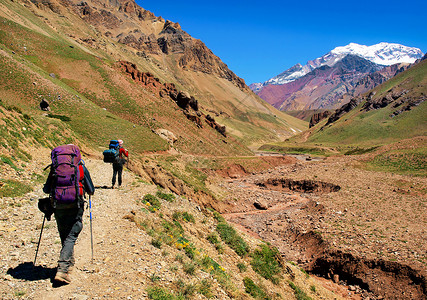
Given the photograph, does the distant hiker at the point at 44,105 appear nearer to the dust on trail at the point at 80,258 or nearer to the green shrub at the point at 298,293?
the dust on trail at the point at 80,258

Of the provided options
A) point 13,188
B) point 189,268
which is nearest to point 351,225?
point 189,268

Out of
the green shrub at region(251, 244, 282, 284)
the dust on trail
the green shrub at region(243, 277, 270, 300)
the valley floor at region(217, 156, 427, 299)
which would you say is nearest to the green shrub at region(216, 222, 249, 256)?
the green shrub at region(251, 244, 282, 284)

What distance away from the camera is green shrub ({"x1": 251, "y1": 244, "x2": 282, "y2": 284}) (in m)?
12.6

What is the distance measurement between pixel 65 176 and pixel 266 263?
11.4 metres

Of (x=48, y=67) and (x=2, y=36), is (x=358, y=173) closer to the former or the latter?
(x=48, y=67)

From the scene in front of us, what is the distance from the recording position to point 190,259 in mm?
8953

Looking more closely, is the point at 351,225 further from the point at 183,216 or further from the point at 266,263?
the point at 183,216

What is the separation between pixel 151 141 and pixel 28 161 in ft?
92.9

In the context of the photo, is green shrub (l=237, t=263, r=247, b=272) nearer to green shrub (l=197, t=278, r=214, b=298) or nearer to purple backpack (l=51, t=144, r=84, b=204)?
green shrub (l=197, t=278, r=214, b=298)

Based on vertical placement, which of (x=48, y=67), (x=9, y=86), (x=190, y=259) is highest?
(x=48, y=67)

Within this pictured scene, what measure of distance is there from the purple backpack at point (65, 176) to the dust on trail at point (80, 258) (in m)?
1.84

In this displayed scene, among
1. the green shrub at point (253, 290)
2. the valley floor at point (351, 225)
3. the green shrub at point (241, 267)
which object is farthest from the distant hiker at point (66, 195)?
the valley floor at point (351, 225)

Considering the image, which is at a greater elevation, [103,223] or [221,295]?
[103,223]

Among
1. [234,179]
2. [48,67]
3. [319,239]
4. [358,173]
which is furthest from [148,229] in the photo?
[48,67]
